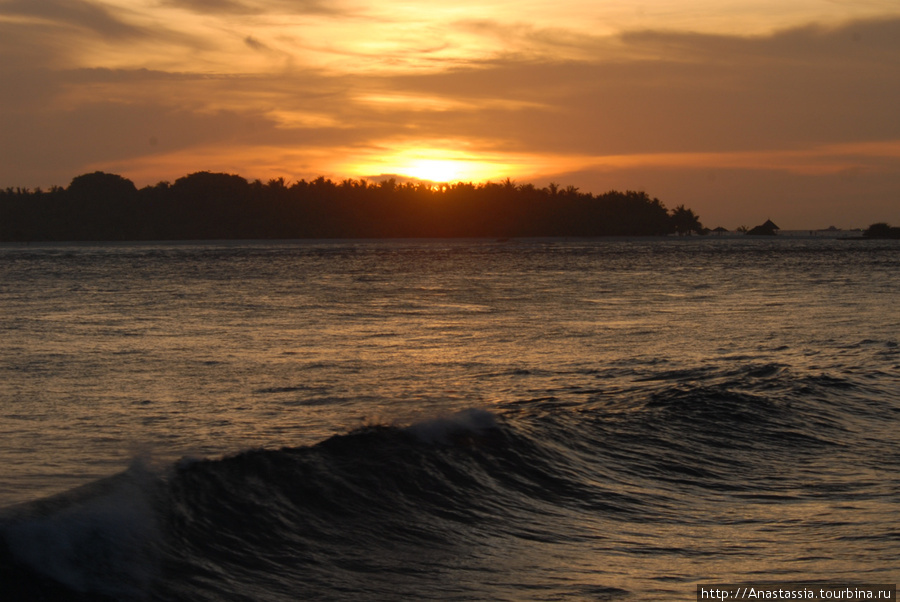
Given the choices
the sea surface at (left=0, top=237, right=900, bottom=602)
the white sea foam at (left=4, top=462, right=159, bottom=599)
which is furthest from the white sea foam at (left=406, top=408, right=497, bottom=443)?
the white sea foam at (left=4, top=462, right=159, bottom=599)

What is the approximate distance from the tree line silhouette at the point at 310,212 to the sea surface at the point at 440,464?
141 metres

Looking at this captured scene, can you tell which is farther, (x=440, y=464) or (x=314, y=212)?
(x=314, y=212)

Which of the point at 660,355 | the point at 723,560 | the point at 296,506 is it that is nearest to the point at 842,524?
the point at 723,560

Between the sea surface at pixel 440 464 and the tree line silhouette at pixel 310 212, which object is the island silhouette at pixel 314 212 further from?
the sea surface at pixel 440 464

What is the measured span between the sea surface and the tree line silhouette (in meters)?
141

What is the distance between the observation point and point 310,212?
164 m

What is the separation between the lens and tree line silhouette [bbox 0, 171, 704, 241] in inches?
5891

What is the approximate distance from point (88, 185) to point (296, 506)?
15879 cm

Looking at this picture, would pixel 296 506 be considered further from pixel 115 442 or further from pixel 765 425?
pixel 765 425

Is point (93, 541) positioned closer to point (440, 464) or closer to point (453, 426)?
point (440, 464)

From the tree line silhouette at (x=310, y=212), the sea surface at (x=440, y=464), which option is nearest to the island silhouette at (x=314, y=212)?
the tree line silhouette at (x=310, y=212)

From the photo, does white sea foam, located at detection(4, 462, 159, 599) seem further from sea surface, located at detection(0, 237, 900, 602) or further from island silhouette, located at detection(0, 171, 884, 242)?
island silhouette, located at detection(0, 171, 884, 242)

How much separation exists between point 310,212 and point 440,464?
15793 cm

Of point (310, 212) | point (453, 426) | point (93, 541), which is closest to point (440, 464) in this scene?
point (453, 426)
